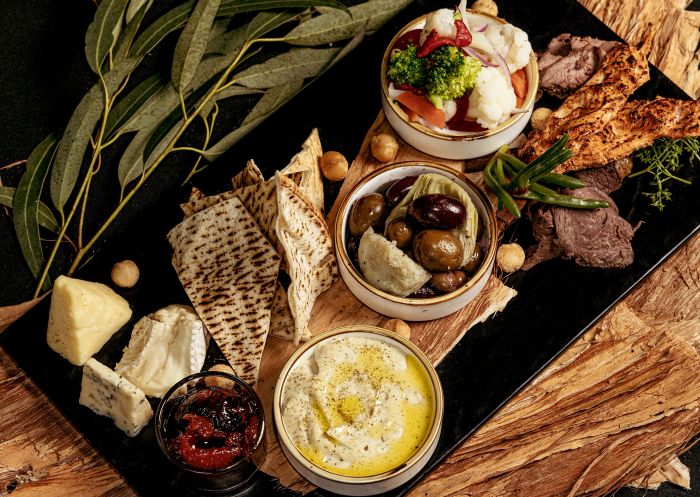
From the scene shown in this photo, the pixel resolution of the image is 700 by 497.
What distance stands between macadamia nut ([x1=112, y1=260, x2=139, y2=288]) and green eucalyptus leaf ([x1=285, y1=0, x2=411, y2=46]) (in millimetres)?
1297

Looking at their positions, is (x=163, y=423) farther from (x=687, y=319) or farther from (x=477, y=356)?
(x=687, y=319)

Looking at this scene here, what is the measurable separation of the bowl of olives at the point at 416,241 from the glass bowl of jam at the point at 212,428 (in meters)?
0.73

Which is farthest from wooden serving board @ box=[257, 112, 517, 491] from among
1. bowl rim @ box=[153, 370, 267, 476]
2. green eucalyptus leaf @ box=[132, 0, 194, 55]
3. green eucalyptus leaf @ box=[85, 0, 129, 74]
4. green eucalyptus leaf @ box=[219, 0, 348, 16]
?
green eucalyptus leaf @ box=[85, 0, 129, 74]

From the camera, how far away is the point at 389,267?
4.27m

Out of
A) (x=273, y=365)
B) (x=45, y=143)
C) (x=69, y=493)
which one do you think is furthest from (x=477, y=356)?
(x=45, y=143)

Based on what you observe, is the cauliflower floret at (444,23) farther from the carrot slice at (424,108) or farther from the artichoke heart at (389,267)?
the artichoke heart at (389,267)

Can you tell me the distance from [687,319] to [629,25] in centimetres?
156

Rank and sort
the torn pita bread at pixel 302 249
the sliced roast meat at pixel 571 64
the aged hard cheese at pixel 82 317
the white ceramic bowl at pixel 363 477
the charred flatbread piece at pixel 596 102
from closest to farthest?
1. the white ceramic bowl at pixel 363 477
2. the torn pita bread at pixel 302 249
3. the aged hard cheese at pixel 82 317
4. the charred flatbread piece at pixel 596 102
5. the sliced roast meat at pixel 571 64

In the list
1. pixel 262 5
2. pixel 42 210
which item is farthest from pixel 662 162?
pixel 42 210

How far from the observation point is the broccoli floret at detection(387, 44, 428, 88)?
178 inches

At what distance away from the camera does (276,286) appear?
173 inches

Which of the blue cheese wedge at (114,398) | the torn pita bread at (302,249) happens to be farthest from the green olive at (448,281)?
the blue cheese wedge at (114,398)

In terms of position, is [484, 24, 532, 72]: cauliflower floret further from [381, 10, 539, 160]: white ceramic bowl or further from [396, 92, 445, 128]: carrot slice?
[396, 92, 445, 128]: carrot slice

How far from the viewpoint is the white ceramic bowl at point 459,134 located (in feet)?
15.1
